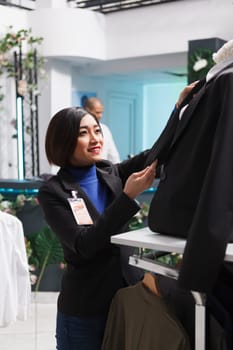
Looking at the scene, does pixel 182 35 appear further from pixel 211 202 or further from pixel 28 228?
pixel 211 202

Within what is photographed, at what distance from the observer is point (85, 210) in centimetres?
182

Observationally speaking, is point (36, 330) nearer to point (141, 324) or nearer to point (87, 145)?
point (87, 145)

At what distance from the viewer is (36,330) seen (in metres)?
3.94

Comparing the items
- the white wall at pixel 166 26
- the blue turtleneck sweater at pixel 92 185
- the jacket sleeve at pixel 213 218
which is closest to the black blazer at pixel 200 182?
the jacket sleeve at pixel 213 218

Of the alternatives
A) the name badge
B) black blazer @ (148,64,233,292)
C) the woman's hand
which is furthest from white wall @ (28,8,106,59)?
black blazer @ (148,64,233,292)

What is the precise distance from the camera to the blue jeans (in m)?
1.77

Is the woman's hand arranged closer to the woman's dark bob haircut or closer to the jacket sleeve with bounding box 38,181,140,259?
the jacket sleeve with bounding box 38,181,140,259

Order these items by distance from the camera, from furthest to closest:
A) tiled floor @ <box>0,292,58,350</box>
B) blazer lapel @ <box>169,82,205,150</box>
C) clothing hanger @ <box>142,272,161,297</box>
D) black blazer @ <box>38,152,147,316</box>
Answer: tiled floor @ <box>0,292,58,350</box> < black blazer @ <box>38,152,147,316</box> < clothing hanger @ <box>142,272,161,297</box> < blazer lapel @ <box>169,82,205,150</box>

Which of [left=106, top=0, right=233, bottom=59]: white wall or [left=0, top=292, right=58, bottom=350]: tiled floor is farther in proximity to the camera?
[left=106, top=0, right=233, bottom=59]: white wall

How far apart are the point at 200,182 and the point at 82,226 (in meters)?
0.59

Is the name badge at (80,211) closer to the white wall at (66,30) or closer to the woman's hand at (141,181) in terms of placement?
the woman's hand at (141,181)

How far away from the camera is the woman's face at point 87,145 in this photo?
1858 millimetres

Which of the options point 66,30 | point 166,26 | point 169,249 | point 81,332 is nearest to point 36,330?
point 81,332

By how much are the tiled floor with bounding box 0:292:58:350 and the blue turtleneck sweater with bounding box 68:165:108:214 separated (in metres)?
2.00
